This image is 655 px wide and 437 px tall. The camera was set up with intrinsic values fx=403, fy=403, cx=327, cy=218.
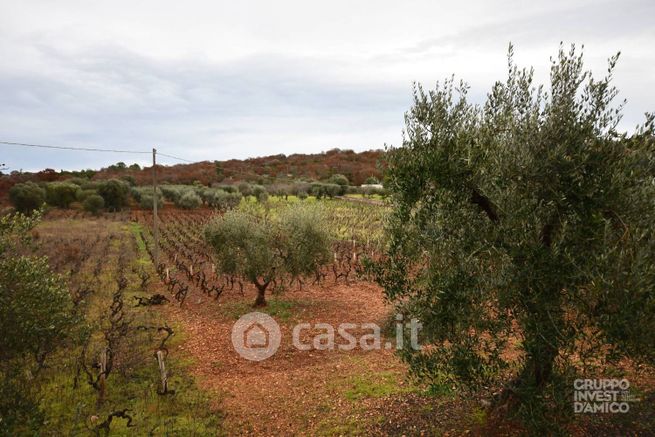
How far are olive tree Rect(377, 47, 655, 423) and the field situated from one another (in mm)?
1901

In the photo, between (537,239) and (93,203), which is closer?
(537,239)

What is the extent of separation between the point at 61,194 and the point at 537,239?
309 ft

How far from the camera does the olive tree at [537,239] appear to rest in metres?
7.29

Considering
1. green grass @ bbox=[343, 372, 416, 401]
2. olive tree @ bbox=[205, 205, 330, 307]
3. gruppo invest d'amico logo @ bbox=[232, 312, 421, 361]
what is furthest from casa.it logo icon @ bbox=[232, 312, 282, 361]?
green grass @ bbox=[343, 372, 416, 401]

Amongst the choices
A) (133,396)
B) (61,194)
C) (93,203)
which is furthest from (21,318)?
(61,194)

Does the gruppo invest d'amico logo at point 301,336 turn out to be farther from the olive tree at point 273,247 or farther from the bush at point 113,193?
the bush at point 113,193

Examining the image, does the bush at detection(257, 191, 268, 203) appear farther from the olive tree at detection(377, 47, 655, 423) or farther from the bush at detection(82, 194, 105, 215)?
the olive tree at detection(377, 47, 655, 423)

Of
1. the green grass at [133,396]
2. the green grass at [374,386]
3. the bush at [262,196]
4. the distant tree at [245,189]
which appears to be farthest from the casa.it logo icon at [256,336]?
the distant tree at [245,189]

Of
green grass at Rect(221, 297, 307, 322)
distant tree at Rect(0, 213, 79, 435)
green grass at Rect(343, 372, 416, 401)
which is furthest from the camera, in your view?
green grass at Rect(221, 297, 307, 322)

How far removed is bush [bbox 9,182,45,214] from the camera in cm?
6788

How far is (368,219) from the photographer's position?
53719mm

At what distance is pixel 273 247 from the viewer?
85.2 ft

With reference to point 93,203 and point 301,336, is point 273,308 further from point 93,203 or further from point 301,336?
point 93,203

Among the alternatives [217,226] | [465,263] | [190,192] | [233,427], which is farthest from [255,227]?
[190,192]
